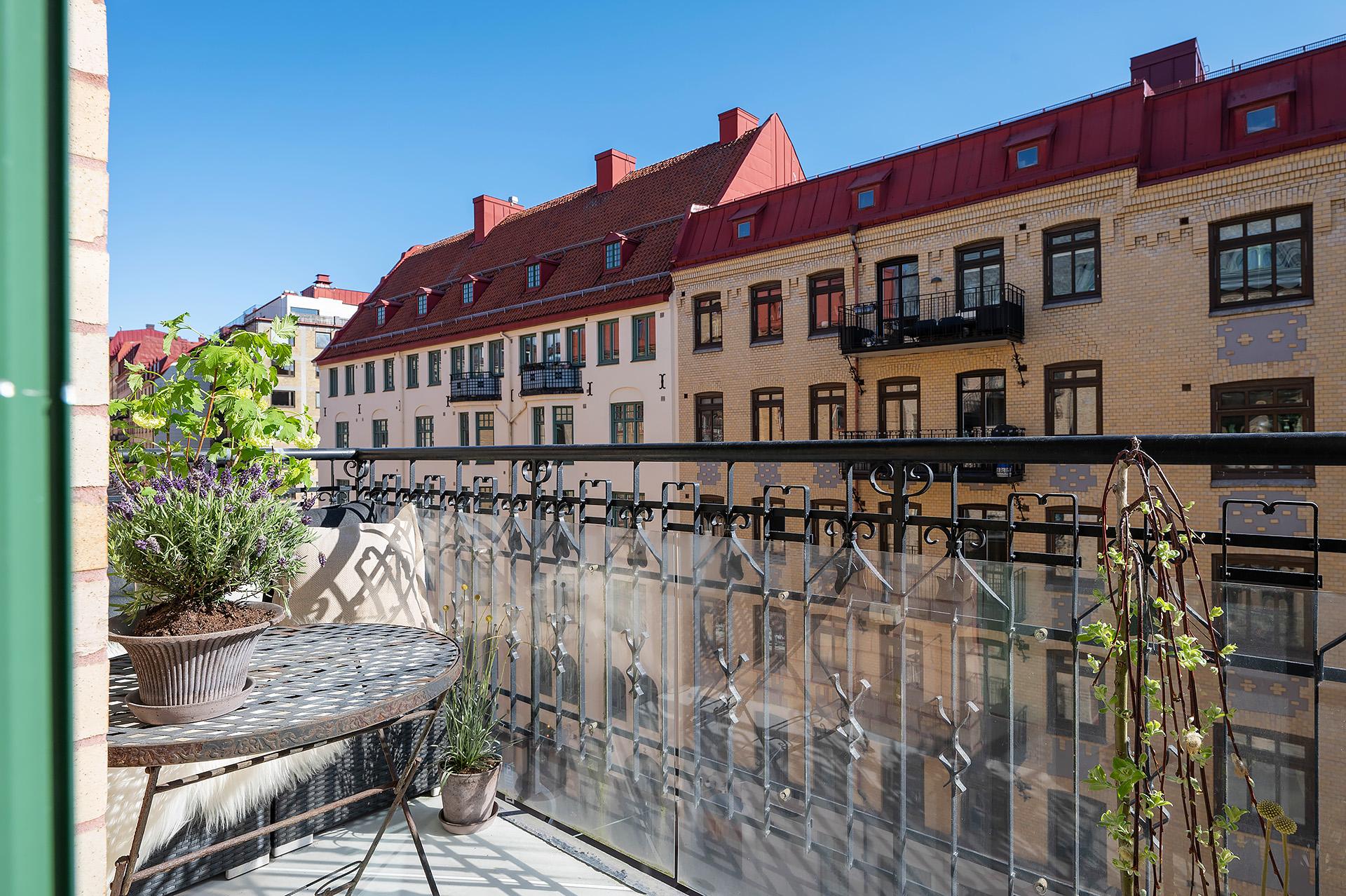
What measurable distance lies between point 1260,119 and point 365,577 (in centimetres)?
1626

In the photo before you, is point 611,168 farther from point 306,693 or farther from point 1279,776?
point 1279,776

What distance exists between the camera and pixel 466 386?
2427 centimetres

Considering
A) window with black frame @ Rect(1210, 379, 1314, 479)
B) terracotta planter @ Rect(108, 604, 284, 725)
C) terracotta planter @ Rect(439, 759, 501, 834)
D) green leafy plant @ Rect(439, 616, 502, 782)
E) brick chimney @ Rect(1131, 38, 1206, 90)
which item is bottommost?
terracotta planter @ Rect(439, 759, 501, 834)

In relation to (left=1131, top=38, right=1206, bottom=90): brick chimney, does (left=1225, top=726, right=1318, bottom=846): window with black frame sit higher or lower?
lower

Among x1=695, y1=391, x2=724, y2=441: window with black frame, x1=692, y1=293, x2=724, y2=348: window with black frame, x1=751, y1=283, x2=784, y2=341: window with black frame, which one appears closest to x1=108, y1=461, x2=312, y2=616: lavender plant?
x1=751, y1=283, x2=784, y2=341: window with black frame

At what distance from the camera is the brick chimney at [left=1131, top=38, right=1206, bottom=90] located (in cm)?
1548

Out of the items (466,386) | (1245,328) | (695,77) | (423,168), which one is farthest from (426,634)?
(695,77)

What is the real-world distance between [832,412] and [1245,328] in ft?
25.2

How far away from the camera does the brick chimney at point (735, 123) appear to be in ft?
68.4

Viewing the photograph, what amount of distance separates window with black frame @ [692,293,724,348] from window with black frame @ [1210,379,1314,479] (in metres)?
10.3

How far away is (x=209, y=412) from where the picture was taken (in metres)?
2.51

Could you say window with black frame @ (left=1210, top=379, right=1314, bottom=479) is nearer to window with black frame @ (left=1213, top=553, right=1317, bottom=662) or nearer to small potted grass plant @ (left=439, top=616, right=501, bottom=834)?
window with black frame @ (left=1213, top=553, right=1317, bottom=662)

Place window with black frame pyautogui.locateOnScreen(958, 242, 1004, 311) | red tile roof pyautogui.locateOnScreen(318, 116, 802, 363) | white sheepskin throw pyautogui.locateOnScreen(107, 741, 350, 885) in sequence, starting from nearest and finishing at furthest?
white sheepskin throw pyautogui.locateOnScreen(107, 741, 350, 885) < window with black frame pyautogui.locateOnScreen(958, 242, 1004, 311) < red tile roof pyautogui.locateOnScreen(318, 116, 802, 363)

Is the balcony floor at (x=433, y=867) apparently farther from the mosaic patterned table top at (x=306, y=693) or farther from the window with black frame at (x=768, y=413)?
the window with black frame at (x=768, y=413)
